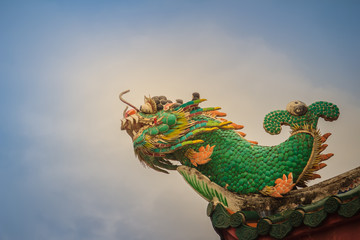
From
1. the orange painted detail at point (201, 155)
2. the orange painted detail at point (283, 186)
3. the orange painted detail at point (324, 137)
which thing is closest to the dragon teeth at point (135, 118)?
the orange painted detail at point (201, 155)

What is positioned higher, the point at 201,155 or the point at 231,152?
the point at 201,155

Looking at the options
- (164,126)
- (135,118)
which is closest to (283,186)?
(164,126)

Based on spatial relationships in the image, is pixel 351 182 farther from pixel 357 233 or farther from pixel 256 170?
pixel 256 170

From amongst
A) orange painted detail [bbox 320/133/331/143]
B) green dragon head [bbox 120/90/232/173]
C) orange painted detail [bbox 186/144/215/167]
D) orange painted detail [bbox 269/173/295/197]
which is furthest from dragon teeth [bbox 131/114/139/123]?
orange painted detail [bbox 320/133/331/143]

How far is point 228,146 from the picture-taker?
7.27m

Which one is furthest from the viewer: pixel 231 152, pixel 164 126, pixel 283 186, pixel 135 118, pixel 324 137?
pixel 135 118

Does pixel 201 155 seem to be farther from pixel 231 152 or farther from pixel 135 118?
pixel 135 118

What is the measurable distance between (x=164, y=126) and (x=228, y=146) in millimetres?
954

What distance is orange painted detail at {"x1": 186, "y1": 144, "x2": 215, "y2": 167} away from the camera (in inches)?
283

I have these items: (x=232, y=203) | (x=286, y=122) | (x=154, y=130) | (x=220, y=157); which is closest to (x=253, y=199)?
(x=232, y=203)

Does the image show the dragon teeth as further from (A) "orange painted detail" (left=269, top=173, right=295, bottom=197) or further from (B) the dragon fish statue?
(A) "orange painted detail" (left=269, top=173, right=295, bottom=197)

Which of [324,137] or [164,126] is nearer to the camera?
[324,137]

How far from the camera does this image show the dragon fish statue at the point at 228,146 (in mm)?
6898

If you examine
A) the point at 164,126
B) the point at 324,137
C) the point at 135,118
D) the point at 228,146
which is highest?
the point at 135,118
